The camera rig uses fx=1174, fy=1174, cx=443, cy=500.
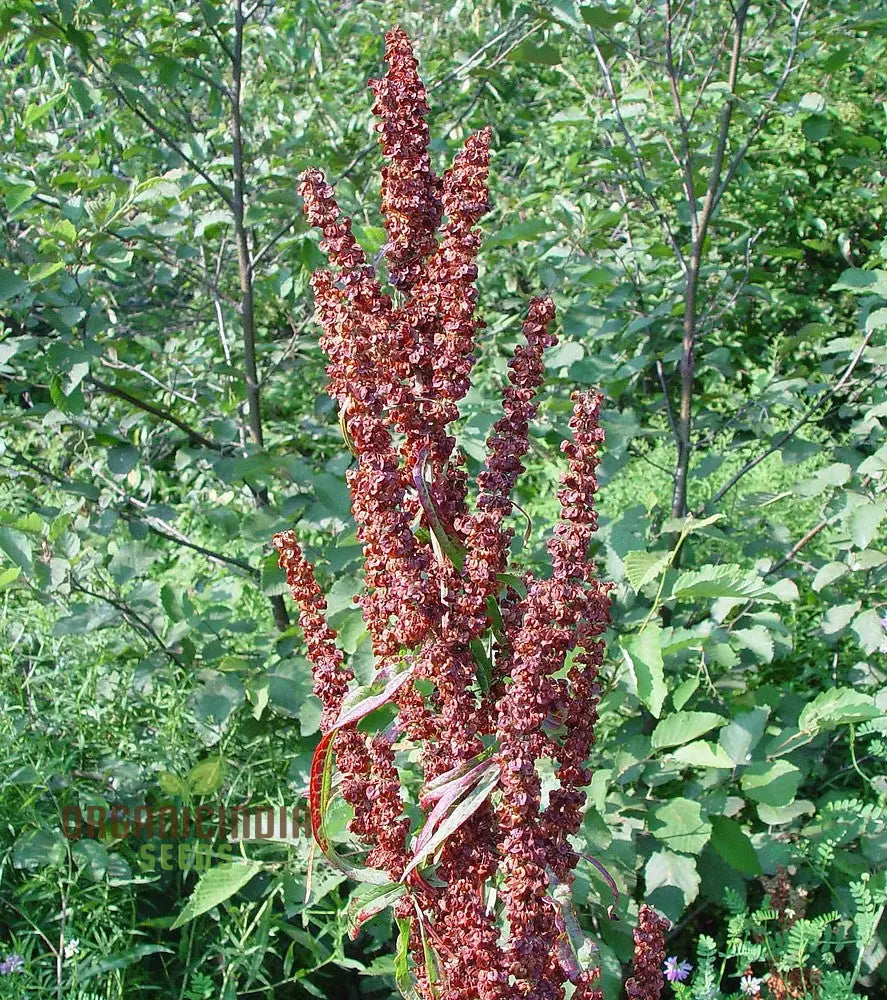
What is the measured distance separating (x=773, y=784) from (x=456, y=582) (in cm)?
108

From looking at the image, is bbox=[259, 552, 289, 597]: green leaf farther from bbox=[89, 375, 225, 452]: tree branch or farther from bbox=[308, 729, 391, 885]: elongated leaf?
bbox=[308, 729, 391, 885]: elongated leaf

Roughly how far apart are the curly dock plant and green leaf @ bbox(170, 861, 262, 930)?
0.72 metres

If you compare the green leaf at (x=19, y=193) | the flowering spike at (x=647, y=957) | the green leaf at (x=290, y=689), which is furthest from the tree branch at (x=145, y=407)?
the flowering spike at (x=647, y=957)

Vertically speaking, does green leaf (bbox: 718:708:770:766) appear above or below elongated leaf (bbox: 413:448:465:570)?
below

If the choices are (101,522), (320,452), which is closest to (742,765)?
(101,522)

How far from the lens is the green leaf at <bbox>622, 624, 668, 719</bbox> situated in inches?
76.2

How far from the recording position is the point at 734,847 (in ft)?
7.15

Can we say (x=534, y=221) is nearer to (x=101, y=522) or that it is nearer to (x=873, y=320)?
(x=873, y=320)

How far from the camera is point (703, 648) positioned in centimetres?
225

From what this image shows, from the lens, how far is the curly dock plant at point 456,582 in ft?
4.21

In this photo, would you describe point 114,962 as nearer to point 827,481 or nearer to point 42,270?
point 42,270

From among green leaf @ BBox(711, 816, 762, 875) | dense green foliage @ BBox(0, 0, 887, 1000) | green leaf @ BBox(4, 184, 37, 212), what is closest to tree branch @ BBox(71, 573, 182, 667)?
dense green foliage @ BBox(0, 0, 887, 1000)

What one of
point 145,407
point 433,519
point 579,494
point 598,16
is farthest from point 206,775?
point 598,16

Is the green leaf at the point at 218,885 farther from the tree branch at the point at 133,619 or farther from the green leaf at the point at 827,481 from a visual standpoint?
the green leaf at the point at 827,481
